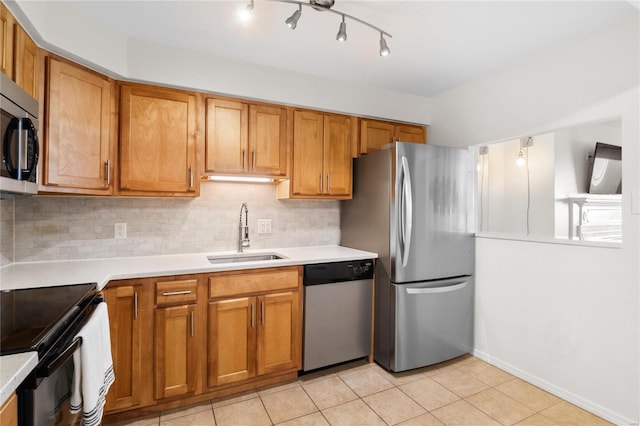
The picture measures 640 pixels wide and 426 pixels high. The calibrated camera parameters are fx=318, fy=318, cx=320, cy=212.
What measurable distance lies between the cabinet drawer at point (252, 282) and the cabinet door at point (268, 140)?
83 centimetres

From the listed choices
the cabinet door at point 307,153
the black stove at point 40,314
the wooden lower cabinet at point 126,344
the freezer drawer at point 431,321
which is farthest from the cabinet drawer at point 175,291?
the freezer drawer at point 431,321

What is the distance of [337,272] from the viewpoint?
250 cm

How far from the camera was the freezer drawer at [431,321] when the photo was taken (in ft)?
8.04

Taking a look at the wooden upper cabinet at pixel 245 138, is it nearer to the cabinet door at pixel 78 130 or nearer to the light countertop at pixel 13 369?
the cabinet door at pixel 78 130

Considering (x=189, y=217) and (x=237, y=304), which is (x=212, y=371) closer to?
(x=237, y=304)

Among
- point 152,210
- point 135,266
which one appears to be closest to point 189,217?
point 152,210

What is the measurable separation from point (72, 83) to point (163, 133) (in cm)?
55

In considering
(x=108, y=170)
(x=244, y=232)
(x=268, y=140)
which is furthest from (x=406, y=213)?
(x=108, y=170)

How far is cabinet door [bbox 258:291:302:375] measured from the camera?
227cm

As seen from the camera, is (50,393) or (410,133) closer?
(50,393)

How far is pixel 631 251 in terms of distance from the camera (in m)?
1.86

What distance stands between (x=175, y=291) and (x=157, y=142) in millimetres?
1044

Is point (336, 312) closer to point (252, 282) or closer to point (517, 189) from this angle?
point (252, 282)

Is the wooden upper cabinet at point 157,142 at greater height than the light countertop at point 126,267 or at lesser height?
greater
